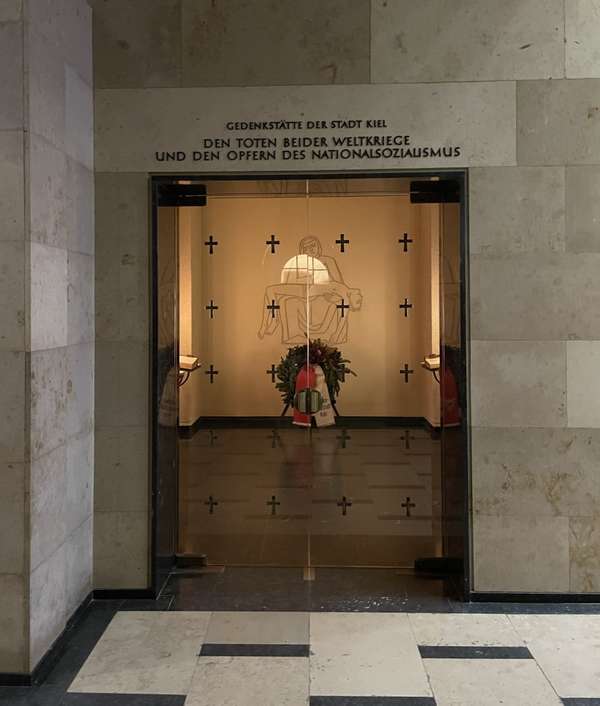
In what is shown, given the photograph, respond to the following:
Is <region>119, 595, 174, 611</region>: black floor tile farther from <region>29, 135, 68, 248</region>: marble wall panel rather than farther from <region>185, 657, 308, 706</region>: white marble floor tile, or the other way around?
<region>29, 135, 68, 248</region>: marble wall panel

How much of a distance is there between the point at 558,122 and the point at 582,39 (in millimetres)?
536

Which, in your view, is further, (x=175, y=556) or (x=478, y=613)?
(x=175, y=556)

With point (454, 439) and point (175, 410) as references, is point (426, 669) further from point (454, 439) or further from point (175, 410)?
point (175, 410)

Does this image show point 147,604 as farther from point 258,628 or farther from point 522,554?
point 522,554

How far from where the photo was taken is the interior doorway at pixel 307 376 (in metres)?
5.34

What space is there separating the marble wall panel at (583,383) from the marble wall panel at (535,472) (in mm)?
88

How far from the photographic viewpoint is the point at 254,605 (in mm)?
4840

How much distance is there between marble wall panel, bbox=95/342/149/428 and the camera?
198 inches

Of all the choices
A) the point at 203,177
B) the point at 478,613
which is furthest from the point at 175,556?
the point at 203,177

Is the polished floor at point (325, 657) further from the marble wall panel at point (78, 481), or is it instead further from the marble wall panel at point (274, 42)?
the marble wall panel at point (274, 42)

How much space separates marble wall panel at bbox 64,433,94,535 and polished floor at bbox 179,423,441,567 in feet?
2.44

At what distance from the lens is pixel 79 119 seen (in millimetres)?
4719

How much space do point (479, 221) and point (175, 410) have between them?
241 cm

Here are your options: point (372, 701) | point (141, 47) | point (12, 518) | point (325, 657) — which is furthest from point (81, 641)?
point (141, 47)
